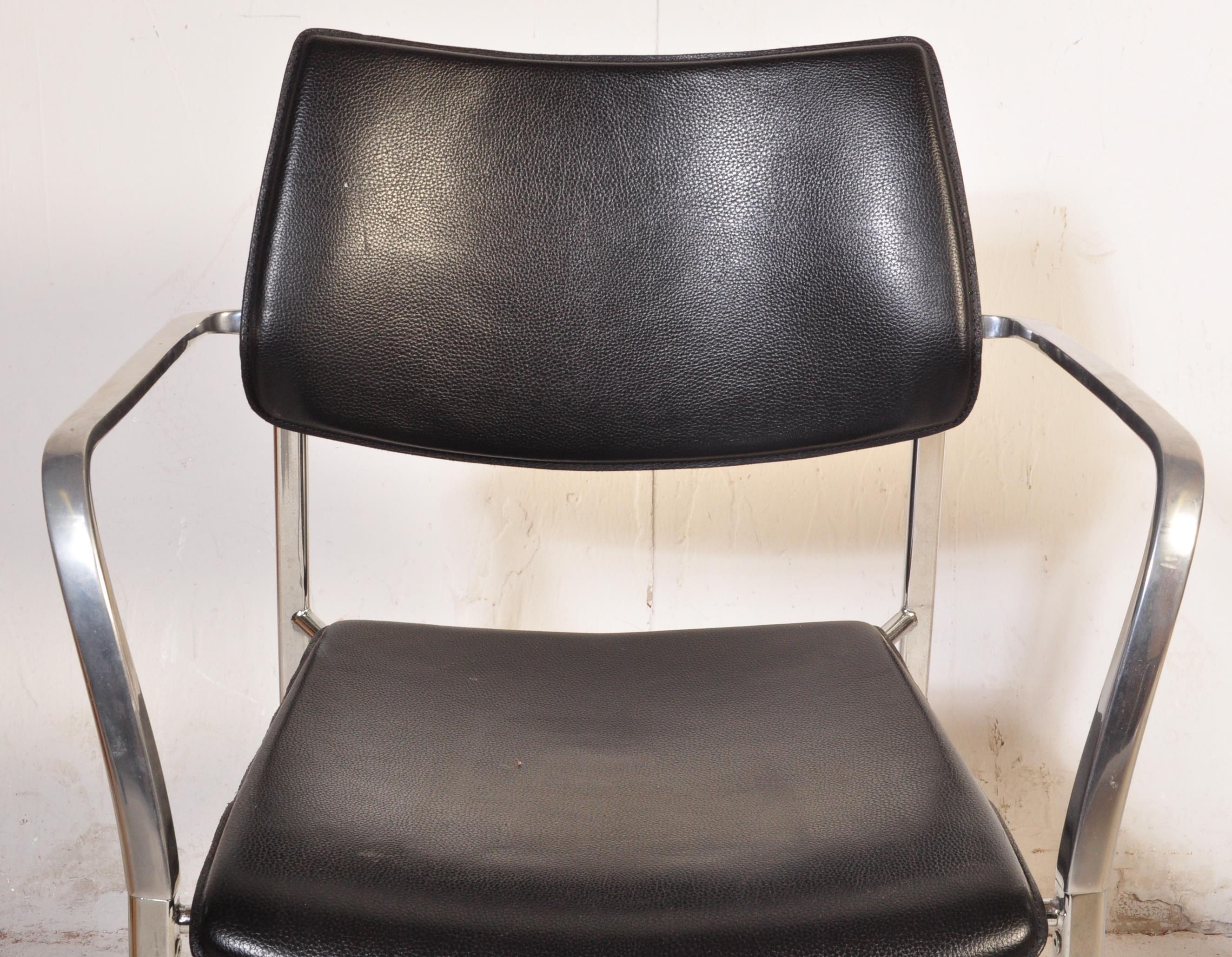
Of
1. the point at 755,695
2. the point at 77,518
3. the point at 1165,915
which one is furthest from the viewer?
the point at 1165,915

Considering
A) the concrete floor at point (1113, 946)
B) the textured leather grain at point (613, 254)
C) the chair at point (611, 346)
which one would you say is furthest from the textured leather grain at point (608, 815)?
the concrete floor at point (1113, 946)

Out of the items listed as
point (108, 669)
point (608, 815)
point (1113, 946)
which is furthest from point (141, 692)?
point (1113, 946)

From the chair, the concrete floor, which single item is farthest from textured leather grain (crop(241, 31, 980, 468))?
the concrete floor

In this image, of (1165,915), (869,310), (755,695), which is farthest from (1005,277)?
(1165,915)

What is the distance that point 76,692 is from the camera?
1247 millimetres

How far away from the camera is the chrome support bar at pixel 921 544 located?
0.89m

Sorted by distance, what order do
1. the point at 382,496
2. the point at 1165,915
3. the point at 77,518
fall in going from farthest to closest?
the point at 1165,915 → the point at 382,496 → the point at 77,518

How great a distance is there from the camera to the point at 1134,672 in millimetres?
572

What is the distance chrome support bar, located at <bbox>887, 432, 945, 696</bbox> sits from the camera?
2.91ft

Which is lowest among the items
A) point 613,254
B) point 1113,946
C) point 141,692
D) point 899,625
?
point 1113,946

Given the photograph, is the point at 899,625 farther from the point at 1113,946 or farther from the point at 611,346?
the point at 1113,946

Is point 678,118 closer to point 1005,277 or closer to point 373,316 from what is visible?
point 373,316

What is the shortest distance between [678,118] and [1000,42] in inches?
17.6

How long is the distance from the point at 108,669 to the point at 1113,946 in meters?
1.22
